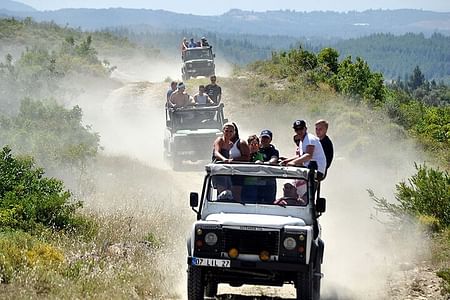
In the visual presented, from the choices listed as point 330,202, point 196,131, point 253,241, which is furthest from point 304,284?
point 196,131

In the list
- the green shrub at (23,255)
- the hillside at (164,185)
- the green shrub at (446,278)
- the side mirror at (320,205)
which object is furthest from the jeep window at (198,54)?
the side mirror at (320,205)

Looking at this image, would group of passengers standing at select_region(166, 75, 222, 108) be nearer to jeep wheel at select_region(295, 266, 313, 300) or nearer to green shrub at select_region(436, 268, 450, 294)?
green shrub at select_region(436, 268, 450, 294)

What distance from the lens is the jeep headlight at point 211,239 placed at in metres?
8.09

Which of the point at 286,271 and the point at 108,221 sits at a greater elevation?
the point at 286,271

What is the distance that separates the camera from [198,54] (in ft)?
121

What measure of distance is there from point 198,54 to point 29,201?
1016 inches

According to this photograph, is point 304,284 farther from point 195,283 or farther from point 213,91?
point 213,91

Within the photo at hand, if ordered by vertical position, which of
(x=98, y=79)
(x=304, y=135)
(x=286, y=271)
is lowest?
(x=98, y=79)

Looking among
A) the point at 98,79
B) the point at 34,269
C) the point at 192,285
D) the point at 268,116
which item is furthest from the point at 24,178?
the point at 98,79

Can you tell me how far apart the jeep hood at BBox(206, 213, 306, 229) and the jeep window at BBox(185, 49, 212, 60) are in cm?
2866

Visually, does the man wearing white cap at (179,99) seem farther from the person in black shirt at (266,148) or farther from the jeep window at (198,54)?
the jeep window at (198,54)

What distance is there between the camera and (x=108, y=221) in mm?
12320

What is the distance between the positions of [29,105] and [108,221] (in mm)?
11091

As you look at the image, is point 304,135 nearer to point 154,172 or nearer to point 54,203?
point 54,203
